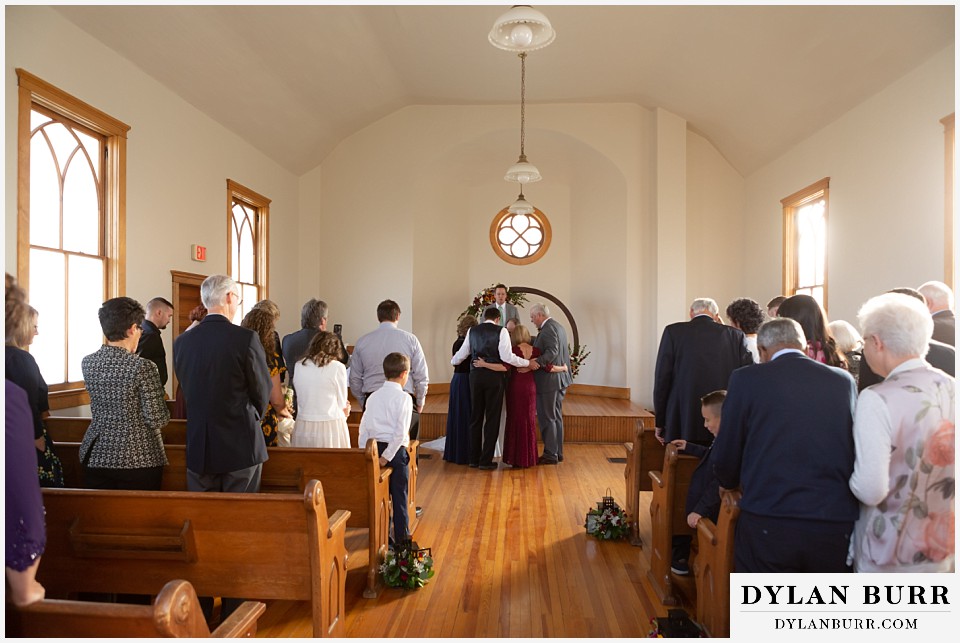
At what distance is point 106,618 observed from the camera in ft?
5.01

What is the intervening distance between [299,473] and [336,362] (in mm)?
668

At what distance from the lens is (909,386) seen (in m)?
1.95

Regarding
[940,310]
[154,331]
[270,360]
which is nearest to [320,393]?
[270,360]

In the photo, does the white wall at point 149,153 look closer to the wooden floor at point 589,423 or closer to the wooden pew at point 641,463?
the wooden floor at point 589,423

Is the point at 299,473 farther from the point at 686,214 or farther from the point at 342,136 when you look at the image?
the point at 686,214

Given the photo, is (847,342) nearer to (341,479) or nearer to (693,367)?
(693,367)

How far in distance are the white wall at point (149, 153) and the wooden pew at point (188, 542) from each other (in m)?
2.34

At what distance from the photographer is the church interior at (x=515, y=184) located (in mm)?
4168

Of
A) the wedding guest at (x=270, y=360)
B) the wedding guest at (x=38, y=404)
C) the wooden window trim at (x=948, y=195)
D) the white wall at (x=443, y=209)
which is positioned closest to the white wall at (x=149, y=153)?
the wedding guest at (x=38, y=404)

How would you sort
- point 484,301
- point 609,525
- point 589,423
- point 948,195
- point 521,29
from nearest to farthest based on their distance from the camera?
point 609,525 < point 521,29 < point 948,195 < point 589,423 < point 484,301

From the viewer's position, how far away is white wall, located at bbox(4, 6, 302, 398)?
4188 millimetres

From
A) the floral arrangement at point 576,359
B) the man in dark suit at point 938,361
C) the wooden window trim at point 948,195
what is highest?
the wooden window trim at point 948,195

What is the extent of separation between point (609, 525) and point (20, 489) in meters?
3.48

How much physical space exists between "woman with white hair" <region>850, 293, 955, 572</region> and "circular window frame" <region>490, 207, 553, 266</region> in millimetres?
8707
